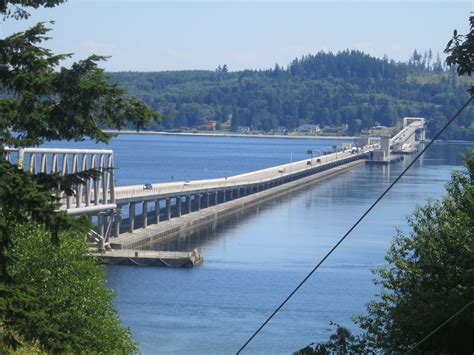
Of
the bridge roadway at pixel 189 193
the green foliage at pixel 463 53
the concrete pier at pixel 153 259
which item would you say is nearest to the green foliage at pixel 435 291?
the green foliage at pixel 463 53

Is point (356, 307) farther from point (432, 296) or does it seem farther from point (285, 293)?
point (432, 296)

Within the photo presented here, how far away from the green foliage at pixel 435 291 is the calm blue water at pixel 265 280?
6.67m

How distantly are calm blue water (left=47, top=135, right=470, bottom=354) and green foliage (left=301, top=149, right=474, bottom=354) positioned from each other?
6.67 m

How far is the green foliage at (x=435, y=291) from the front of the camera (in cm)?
1139

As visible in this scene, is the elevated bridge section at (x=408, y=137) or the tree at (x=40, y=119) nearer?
the tree at (x=40, y=119)

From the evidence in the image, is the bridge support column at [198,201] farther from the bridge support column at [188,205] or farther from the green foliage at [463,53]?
the green foliage at [463,53]

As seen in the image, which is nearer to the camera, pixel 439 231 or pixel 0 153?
pixel 0 153

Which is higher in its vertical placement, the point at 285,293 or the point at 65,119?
the point at 65,119

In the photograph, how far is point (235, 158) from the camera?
123 metres

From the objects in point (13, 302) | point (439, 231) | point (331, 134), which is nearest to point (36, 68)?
point (13, 302)

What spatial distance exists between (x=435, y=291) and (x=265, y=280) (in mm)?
19225

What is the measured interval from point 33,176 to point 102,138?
575 millimetres

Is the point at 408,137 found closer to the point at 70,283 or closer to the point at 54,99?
the point at 70,283

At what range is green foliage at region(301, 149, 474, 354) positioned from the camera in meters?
11.4
